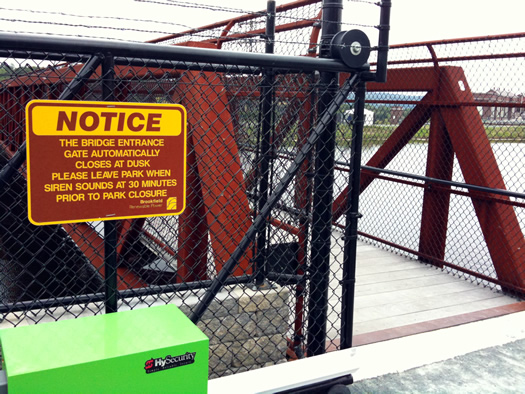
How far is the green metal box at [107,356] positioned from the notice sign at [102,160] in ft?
1.69

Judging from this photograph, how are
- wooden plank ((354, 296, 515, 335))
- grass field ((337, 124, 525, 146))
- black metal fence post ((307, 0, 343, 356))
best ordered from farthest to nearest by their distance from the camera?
wooden plank ((354, 296, 515, 335))
grass field ((337, 124, 525, 146))
black metal fence post ((307, 0, 343, 356))

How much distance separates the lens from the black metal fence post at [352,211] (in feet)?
10.7

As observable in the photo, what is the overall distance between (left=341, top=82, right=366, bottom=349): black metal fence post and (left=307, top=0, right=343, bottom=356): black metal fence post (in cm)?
13

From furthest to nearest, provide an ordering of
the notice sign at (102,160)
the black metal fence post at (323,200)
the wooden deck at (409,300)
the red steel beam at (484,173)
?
the red steel beam at (484,173) < the wooden deck at (409,300) < the black metal fence post at (323,200) < the notice sign at (102,160)

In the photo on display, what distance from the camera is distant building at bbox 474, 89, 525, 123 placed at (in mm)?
5602

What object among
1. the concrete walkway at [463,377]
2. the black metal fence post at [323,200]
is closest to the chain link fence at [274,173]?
the black metal fence post at [323,200]

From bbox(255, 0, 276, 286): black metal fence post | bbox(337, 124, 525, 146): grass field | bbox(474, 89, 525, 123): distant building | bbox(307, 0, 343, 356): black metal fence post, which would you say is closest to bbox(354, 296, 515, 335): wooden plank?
bbox(255, 0, 276, 286): black metal fence post

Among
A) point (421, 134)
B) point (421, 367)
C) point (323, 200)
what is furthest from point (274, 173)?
point (421, 134)

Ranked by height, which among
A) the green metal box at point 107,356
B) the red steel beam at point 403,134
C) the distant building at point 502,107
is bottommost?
the green metal box at point 107,356

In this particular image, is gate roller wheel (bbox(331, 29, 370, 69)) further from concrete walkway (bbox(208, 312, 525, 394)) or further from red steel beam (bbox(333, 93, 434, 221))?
red steel beam (bbox(333, 93, 434, 221))

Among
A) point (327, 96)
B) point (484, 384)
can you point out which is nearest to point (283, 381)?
point (484, 384)

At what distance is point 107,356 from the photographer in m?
1.99

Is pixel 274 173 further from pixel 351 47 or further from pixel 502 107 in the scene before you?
pixel 502 107

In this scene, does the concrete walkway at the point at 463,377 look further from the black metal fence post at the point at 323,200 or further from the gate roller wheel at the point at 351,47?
the gate roller wheel at the point at 351,47
